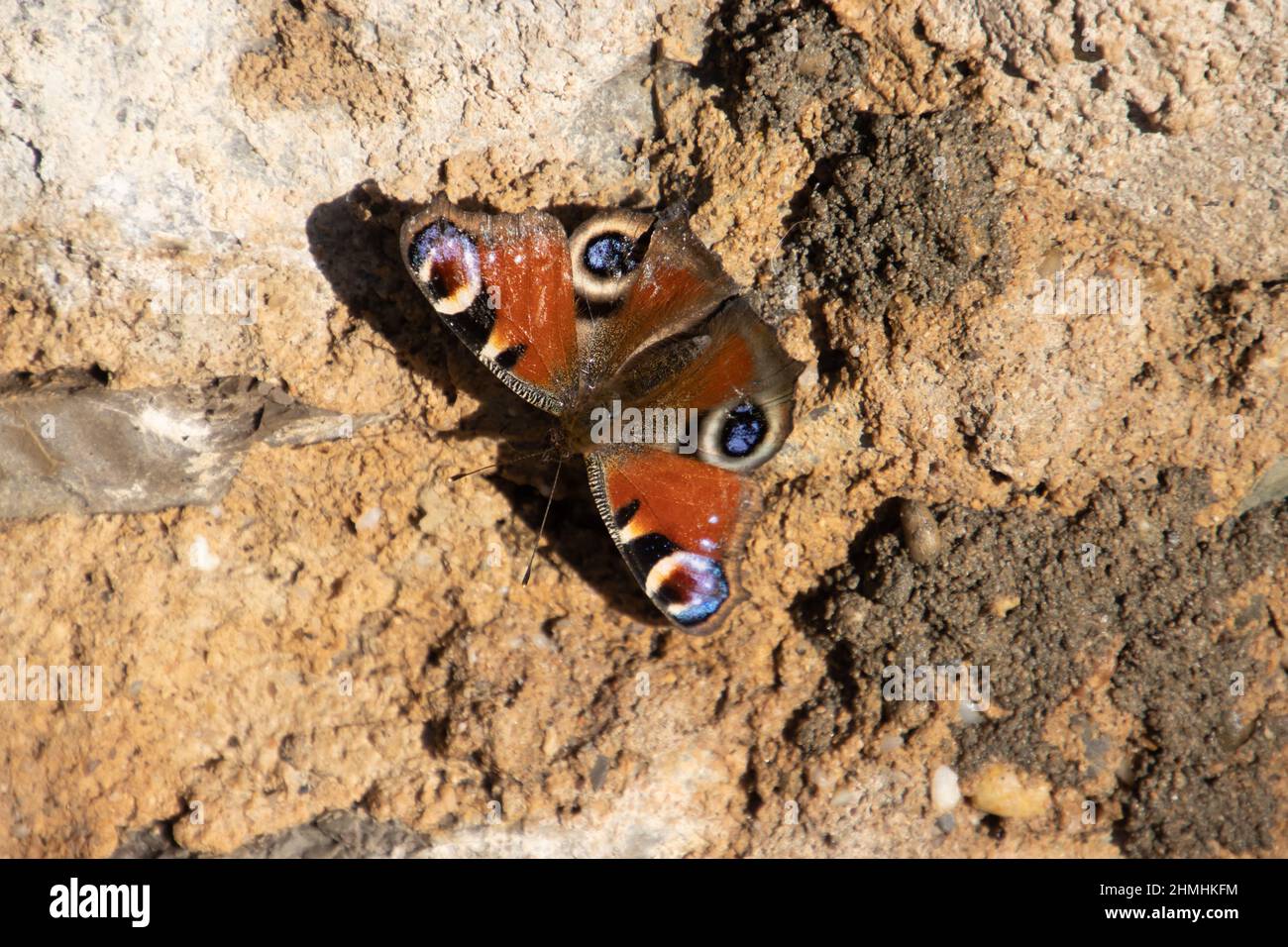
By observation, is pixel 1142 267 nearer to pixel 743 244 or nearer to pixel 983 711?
pixel 743 244

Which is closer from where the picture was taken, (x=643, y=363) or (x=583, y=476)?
(x=643, y=363)

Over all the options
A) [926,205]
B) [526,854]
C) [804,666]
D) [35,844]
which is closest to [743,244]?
[926,205]

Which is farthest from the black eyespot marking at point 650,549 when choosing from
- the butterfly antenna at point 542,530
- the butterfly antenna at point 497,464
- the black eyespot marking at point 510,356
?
the black eyespot marking at point 510,356

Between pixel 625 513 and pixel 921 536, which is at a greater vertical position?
pixel 625 513

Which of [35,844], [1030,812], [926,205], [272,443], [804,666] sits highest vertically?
[926,205]

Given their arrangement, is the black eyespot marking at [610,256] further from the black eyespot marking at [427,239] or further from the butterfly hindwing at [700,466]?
the black eyespot marking at [427,239]

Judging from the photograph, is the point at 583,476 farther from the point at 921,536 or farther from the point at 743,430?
the point at 921,536

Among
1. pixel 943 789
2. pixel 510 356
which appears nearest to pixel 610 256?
pixel 510 356
